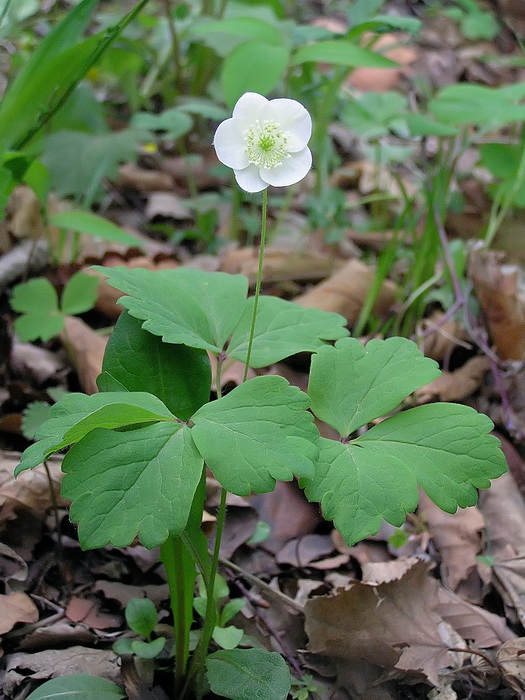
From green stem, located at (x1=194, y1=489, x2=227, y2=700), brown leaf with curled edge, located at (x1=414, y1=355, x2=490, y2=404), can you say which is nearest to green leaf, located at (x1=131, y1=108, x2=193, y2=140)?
brown leaf with curled edge, located at (x1=414, y1=355, x2=490, y2=404)

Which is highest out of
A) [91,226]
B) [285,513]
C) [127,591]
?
[91,226]

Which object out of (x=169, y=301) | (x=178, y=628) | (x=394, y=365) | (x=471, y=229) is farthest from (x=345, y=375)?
(x=471, y=229)

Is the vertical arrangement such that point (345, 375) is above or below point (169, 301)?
below

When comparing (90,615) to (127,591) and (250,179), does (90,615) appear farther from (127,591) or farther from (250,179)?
(250,179)

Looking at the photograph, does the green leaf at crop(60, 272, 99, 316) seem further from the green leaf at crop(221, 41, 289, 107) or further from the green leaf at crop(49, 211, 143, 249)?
the green leaf at crop(221, 41, 289, 107)

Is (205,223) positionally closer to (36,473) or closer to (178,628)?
(36,473)

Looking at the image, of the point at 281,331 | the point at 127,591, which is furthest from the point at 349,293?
the point at 127,591

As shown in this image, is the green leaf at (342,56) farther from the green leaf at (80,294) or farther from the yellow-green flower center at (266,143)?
the yellow-green flower center at (266,143)
